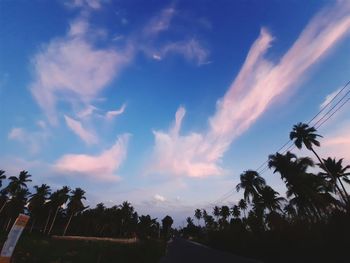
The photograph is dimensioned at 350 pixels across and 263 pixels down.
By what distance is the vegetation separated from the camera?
656 inches

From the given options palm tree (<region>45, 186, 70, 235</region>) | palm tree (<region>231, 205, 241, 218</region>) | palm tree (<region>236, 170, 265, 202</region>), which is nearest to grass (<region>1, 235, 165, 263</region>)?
palm tree (<region>236, 170, 265, 202</region>)

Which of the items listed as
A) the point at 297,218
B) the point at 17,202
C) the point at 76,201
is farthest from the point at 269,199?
the point at 17,202

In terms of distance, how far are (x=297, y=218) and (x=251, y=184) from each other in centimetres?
2278

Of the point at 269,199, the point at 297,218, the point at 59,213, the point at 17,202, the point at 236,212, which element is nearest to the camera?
the point at 297,218

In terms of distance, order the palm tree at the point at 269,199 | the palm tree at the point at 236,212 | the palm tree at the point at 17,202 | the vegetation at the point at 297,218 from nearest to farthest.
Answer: the vegetation at the point at 297,218
the palm tree at the point at 269,199
the palm tree at the point at 17,202
the palm tree at the point at 236,212

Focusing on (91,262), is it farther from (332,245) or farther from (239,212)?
(239,212)

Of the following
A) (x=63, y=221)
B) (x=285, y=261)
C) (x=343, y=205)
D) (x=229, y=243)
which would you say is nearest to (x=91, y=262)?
(x=285, y=261)

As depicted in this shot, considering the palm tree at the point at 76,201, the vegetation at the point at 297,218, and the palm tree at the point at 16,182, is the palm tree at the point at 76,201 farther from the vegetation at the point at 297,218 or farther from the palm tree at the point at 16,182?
the vegetation at the point at 297,218

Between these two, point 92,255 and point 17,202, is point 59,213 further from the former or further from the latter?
point 92,255

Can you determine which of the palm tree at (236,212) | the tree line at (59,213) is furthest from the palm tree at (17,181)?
the palm tree at (236,212)

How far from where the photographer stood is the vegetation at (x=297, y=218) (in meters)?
16.7

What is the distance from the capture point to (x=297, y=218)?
23812 millimetres

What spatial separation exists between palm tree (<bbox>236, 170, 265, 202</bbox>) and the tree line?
69.8 ft

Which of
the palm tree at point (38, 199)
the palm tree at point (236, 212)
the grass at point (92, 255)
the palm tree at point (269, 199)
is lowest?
the grass at point (92, 255)
